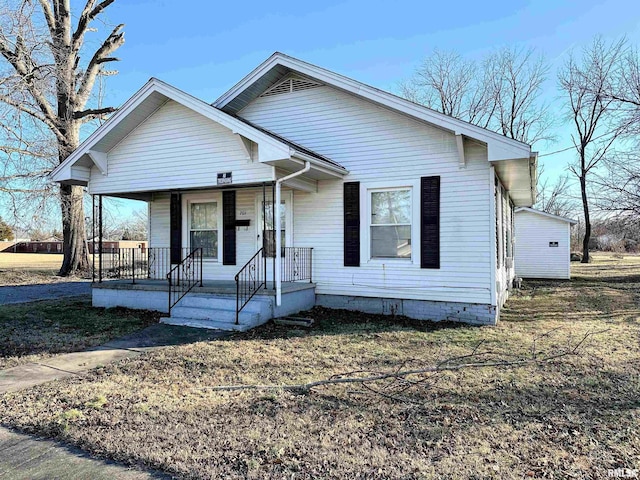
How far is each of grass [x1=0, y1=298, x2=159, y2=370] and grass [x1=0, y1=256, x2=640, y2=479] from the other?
1644 millimetres

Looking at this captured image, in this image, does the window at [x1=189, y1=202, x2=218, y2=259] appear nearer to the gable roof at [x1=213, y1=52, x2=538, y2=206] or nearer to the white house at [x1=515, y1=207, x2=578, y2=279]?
the gable roof at [x1=213, y1=52, x2=538, y2=206]

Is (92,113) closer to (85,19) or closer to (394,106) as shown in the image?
(85,19)

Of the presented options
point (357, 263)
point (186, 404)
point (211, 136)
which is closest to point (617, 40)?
point (357, 263)

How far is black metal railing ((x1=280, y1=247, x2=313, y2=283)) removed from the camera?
365 inches

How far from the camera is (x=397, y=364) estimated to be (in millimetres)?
5348

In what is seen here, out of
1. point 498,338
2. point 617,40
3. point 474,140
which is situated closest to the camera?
point 498,338

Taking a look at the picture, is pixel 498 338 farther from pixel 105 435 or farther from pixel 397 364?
pixel 105 435

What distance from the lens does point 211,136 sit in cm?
838

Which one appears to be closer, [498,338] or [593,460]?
[593,460]

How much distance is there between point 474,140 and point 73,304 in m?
10.1

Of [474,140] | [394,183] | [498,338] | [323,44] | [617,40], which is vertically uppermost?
[617,40]

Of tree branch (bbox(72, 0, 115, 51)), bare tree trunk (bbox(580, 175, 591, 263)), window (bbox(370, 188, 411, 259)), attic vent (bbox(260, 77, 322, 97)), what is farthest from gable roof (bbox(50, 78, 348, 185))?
bare tree trunk (bbox(580, 175, 591, 263))

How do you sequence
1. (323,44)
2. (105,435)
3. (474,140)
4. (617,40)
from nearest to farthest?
1. (105,435)
2. (474,140)
3. (323,44)
4. (617,40)

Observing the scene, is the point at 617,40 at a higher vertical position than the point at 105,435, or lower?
higher
